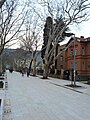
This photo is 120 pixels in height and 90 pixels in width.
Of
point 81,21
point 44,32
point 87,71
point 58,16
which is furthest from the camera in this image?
point 44,32

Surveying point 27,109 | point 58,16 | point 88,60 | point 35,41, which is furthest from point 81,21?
point 27,109

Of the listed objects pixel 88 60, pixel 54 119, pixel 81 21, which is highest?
pixel 81 21

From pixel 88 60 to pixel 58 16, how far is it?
55.0 ft

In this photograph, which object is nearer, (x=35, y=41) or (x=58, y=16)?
(x=58, y=16)

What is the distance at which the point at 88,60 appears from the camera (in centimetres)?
6141

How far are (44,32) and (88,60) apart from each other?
39.6 ft

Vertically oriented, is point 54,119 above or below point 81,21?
below

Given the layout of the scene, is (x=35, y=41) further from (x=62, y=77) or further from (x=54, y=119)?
(x=54, y=119)

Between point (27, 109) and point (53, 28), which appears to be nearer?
point (27, 109)

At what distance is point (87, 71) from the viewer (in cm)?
6066

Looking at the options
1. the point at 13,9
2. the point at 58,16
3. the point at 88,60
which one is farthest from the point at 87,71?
the point at 13,9

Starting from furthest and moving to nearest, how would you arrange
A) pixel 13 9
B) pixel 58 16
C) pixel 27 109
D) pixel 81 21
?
pixel 58 16 < pixel 81 21 < pixel 13 9 < pixel 27 109

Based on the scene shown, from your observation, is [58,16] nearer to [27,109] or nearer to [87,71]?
[87,71]

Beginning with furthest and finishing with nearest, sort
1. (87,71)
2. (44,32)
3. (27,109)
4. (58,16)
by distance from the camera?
(44,32) → (87,71) → (58,16) → (27,109)
